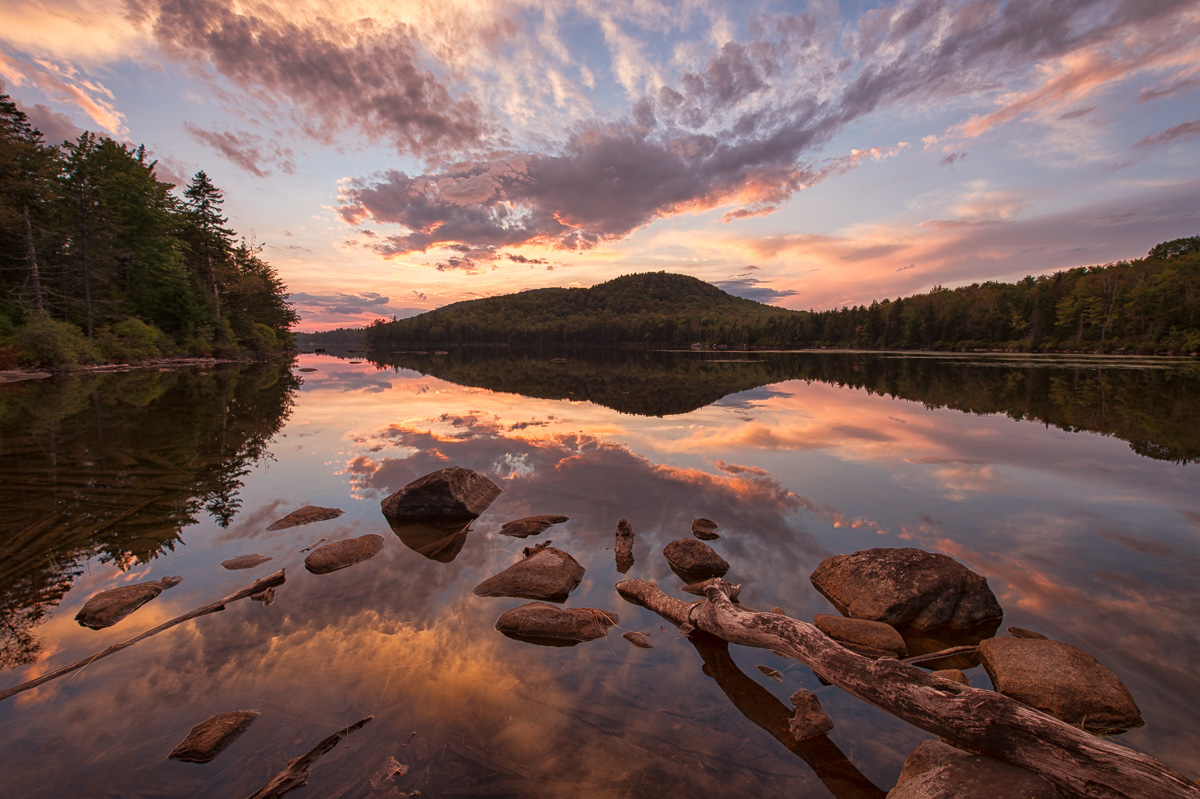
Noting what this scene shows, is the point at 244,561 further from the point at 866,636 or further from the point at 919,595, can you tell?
the point at 919,595

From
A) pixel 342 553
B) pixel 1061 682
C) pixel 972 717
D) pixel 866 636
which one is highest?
pixel 972 717

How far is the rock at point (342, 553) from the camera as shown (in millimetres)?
8875

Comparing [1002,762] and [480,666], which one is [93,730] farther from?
[1002,762]

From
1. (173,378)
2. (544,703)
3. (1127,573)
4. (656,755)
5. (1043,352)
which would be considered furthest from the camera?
(1043,352)

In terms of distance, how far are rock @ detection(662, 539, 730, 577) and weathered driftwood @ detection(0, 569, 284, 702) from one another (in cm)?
744

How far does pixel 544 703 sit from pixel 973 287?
806 feet

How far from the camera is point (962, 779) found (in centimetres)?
411

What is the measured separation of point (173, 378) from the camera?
139 feet

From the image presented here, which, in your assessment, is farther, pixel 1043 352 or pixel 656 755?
pixel 1043 352

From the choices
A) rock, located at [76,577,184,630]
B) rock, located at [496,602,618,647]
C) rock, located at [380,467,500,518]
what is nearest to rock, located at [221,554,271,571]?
rock, located at [76,577,184,630]

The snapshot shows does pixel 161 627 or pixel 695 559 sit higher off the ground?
pixel 161 627

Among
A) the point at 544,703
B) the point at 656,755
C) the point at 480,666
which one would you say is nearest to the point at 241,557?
the point at 480,666

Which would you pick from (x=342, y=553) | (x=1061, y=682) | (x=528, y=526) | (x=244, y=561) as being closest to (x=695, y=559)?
(x=528, y=526)

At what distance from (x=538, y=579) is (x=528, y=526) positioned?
273 centimetres
